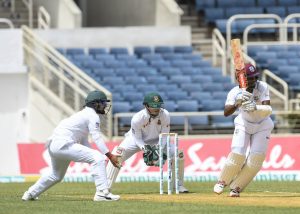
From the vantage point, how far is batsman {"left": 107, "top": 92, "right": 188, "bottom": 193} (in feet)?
58.1

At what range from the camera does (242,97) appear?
1609cm

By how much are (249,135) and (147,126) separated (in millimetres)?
1957

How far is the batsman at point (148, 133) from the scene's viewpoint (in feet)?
58.1

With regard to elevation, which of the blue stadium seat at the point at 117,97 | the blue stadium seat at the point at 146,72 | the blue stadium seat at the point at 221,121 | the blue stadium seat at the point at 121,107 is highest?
the blue stadium seat at the point at 146,72

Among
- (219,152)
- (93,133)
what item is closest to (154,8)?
(219,152)

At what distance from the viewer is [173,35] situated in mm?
33594

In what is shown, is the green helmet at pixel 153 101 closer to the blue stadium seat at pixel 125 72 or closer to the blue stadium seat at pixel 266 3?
the blue stadium seat at pixel 125 72

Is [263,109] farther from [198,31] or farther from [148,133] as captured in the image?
[198,31]

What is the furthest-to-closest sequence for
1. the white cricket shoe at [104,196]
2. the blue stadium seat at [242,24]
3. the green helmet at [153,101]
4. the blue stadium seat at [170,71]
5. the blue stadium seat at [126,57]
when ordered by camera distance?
the blue stadium seat at [242,24] → the blue stadium seat at [126,57] → the blue stadium seat at [170,71] → the green helmet at [153,101] → the white cricket shoe at [104,196]

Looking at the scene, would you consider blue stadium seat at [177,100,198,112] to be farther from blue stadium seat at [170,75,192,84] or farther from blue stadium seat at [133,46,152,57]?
blue stadium seat at [133,46,152,57]

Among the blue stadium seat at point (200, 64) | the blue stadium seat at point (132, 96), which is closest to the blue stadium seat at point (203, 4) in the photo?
the blue stadium seat at point (200, 64)

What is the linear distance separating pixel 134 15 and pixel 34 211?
2165 centimetres

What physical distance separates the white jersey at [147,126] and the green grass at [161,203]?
869 millimetres

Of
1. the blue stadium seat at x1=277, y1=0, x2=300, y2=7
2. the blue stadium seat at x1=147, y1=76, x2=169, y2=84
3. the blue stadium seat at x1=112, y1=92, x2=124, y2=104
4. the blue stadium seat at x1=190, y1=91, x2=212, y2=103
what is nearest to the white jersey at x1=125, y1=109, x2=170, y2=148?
the blue stadium seat at x1=112, y1=92, x2=124, y2=104
